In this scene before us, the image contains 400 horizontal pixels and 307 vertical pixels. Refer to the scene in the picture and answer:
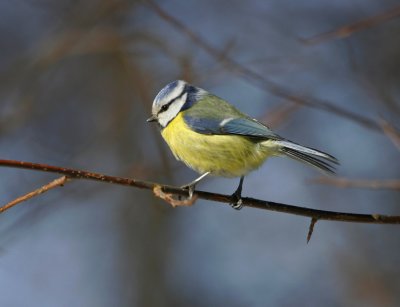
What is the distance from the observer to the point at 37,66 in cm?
362

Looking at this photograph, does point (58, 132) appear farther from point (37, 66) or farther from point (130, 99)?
point (37, 66)

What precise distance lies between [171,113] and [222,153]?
39 cm

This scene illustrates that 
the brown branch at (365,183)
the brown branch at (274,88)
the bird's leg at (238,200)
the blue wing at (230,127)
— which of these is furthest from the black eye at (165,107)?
the brown branch at (365,183)

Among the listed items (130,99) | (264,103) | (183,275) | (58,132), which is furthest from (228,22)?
(183,275)

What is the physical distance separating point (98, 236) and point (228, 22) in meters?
2.38

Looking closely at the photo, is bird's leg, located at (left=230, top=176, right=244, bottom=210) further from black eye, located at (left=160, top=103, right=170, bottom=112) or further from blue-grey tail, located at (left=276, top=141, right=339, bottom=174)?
black eye, located at (left=160, top=103, right=170, bottom=112)

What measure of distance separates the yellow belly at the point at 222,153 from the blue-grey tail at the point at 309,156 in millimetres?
74

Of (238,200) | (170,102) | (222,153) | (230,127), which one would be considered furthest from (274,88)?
(238,200)

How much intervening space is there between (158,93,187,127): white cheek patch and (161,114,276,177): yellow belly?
17 cm

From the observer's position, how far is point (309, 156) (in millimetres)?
2404

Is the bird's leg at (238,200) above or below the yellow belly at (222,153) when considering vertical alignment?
below

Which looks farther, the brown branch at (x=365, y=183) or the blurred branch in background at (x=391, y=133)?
the blurred branch in background at (x=391, y=133)

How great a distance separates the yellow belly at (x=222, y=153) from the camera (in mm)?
2545

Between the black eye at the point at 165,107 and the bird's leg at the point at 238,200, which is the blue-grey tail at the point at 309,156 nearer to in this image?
the bird's leg at the point at 238,200
